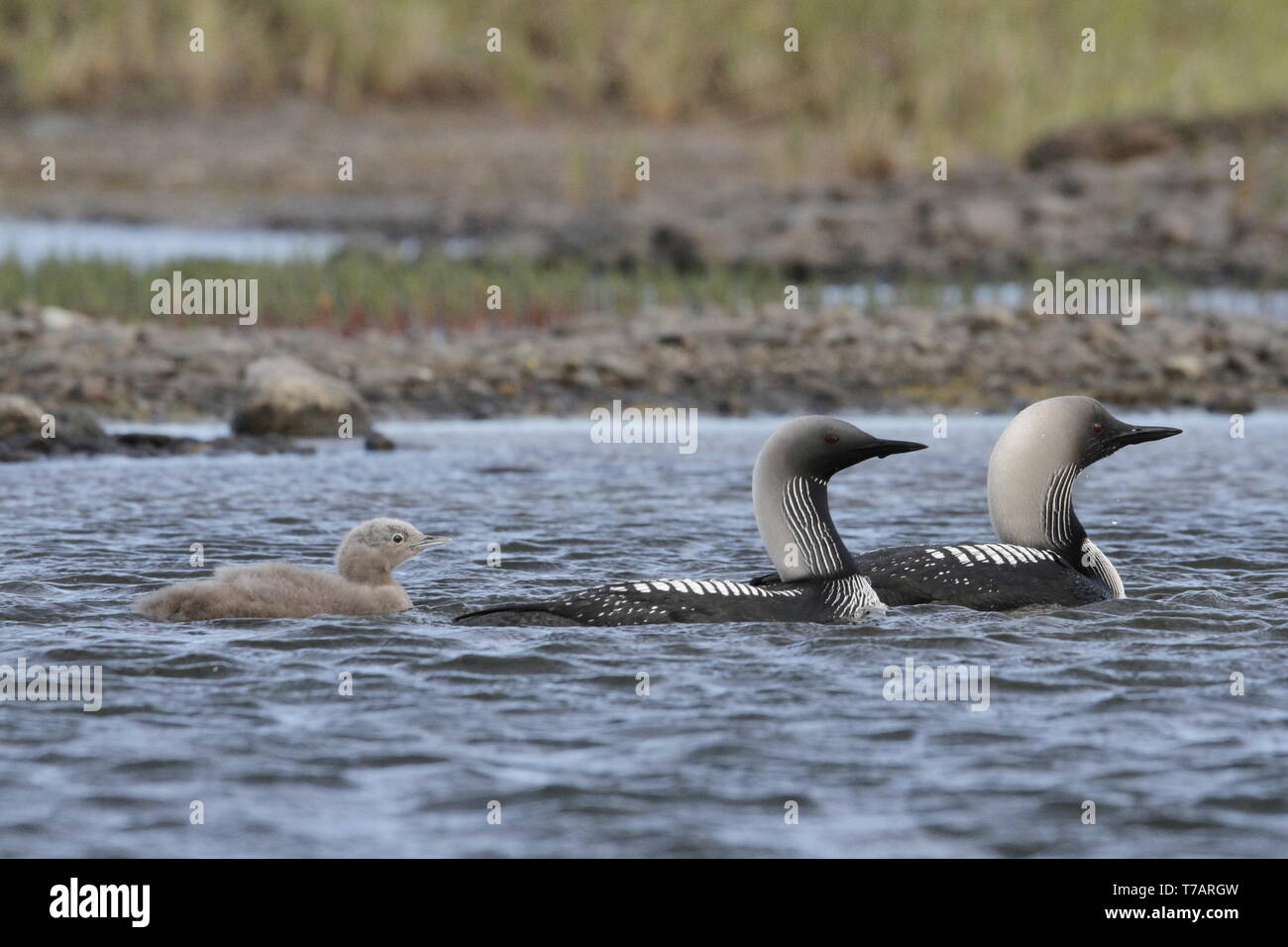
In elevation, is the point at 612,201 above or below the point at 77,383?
above

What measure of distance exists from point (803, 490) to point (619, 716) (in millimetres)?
1940

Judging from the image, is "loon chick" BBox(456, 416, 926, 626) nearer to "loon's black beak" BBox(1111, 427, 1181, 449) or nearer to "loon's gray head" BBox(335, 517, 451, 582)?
"loon's gray head" BBox(335, 517, 451, 582)

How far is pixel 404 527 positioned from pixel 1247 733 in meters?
3.79

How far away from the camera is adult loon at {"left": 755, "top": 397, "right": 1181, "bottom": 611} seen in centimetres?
887

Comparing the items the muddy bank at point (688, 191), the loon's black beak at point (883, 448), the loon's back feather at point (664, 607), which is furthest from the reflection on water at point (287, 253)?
the loon's back feather at point (664, 607)

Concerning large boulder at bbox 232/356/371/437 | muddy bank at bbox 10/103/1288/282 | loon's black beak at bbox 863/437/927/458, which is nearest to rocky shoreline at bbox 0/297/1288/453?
large boulder at bbox 232/356/371/437

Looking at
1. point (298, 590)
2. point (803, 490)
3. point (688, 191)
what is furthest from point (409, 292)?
point (688, 191)

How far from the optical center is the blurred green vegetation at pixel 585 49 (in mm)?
35562

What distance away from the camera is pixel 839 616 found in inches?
331

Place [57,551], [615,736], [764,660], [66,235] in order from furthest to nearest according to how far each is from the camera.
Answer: [66,235], [57,551], [764,660], [615,736]
